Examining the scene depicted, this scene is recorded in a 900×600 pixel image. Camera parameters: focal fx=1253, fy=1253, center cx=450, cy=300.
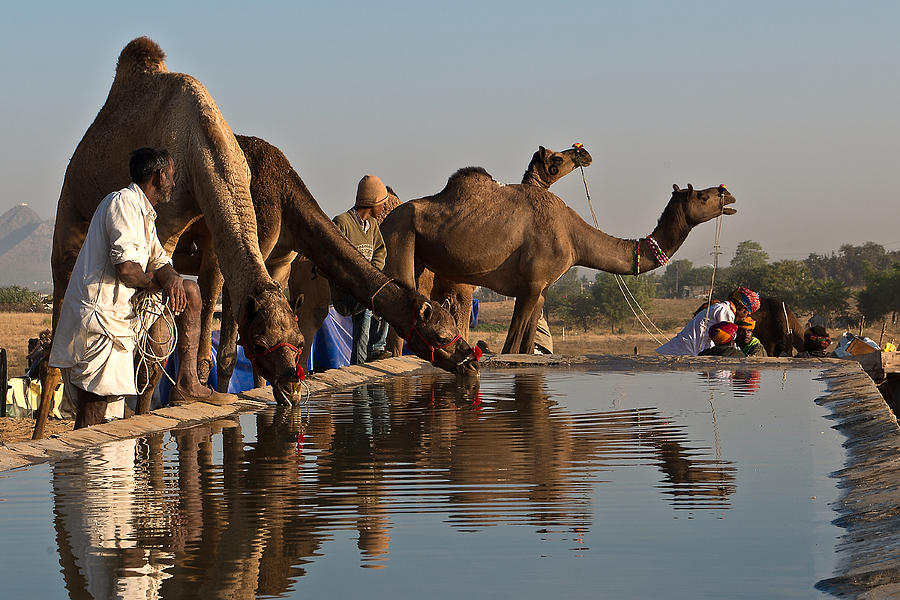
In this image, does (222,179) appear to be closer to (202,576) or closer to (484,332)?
(202,576)

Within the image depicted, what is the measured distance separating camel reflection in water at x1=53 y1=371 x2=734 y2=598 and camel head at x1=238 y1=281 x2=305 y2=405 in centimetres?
18

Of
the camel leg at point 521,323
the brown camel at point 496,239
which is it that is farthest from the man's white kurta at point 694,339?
the camel leg at point 521,323

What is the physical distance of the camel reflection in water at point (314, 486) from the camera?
10.5 ft

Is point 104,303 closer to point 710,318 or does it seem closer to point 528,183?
point 528,183

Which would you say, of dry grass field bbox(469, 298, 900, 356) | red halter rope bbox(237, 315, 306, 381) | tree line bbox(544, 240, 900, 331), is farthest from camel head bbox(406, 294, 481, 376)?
tree line bbox(544, 240, 900, 331)

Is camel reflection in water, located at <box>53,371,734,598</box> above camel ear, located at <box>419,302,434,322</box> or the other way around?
the other way around

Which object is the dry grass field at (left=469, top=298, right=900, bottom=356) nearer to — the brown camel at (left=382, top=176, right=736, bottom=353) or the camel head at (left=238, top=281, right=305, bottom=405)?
the brown camel at (left=382, top=176, right=736, bottom=353)

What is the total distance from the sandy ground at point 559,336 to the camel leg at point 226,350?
154 inches

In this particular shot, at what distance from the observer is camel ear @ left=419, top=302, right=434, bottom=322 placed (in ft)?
26.5

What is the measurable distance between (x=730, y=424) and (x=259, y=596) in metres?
3.53

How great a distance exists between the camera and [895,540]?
3.14 meters

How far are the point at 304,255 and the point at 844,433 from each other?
15.3 feet

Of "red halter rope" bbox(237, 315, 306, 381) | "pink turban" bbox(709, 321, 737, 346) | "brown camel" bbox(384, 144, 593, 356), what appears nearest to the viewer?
"red halter rope" bbox(237, 315, 306, 381)

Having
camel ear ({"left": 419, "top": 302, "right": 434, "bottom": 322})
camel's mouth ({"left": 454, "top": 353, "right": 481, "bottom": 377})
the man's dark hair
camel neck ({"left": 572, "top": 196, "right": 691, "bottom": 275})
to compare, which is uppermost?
camel neck ({"left": 572, "top": 196, "right": 691, "bottom": 275})
